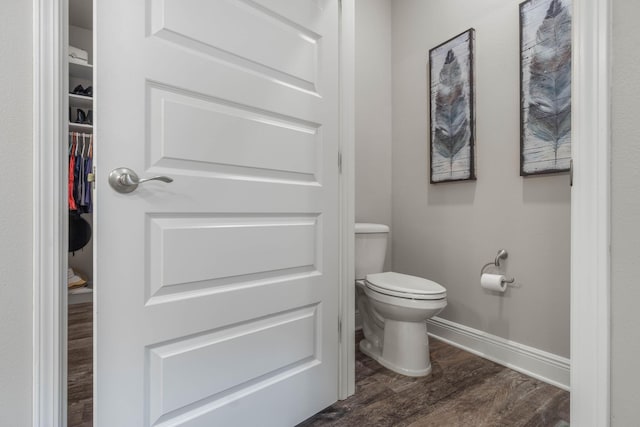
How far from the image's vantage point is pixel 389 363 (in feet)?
5.71

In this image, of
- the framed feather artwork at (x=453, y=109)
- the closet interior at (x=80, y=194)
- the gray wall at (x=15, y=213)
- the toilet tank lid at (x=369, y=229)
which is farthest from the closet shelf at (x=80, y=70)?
the framed feather artwork at (x=453, y=109)

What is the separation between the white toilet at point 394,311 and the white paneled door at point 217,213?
0.43m

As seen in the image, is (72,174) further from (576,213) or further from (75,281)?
(576,213)

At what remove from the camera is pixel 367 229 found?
77.9 inches

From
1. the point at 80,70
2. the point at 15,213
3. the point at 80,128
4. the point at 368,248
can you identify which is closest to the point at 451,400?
the point at 368,248

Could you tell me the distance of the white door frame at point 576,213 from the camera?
2.51 feet

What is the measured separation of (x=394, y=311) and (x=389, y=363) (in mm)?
328

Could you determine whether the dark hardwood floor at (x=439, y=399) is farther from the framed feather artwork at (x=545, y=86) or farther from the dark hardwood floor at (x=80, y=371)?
the framed feather artwork at (x=545, y=86)

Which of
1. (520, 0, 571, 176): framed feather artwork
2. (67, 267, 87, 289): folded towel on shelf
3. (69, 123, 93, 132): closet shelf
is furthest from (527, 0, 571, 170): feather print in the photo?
(67, 267, 87, 289): folded towel on shelf

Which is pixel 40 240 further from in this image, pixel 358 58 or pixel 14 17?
pixel 358 58

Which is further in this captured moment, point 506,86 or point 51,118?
point 506,86
